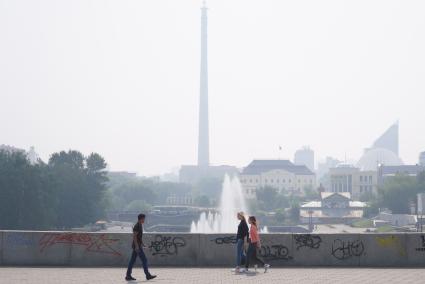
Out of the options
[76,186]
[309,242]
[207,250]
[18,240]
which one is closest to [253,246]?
[207,250]

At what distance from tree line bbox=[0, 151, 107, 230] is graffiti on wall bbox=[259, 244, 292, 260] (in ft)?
237

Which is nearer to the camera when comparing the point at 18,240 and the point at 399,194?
the point at 18,240

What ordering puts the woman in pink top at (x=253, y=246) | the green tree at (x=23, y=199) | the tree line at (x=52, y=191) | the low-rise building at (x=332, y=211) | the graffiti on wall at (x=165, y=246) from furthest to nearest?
the low-rise building at (x=332, y=211), the tree line at (x=52, y=191), the green tree at (x=23, y=199), the graffiti on wall at (x=165, y=246), the woman in pink top at (x=253, y=246)

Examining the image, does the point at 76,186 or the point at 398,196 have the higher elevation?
the point at 398,196

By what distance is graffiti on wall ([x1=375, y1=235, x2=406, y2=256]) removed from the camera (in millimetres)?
27812

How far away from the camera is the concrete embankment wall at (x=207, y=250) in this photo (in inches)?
1093

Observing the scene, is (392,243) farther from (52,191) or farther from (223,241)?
(52,191)

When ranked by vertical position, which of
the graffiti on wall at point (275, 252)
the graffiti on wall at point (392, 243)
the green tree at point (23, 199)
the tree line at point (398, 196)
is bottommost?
the graffiti on wall at point (275, 252)

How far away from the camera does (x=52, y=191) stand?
370ft

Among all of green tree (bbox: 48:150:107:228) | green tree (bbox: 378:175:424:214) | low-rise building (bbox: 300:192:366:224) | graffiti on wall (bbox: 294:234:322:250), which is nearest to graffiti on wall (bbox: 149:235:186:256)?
graffiti on wall (bbox: 294:234:322:250)

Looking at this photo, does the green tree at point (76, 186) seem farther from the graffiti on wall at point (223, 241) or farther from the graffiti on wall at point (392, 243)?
the graffiti on wall at point (392, 243)

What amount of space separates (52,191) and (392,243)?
87617mm

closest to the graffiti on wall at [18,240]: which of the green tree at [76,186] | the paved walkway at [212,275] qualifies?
the paved walkway at [212,275]

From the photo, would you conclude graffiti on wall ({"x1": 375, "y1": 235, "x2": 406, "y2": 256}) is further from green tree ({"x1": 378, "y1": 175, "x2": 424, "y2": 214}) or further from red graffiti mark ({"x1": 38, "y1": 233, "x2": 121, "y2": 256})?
green tree ({"x1": 378, "y1": 175, "x2": 424, "y2": 214})
